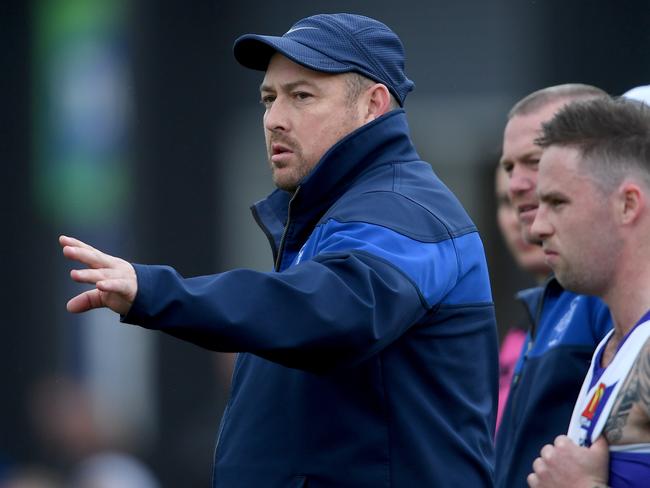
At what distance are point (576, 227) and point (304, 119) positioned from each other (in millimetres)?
830

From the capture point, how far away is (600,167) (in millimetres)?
2594

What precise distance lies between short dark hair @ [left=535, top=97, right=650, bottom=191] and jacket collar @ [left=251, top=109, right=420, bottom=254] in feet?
1.38

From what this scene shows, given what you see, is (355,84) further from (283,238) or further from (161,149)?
(161,149)

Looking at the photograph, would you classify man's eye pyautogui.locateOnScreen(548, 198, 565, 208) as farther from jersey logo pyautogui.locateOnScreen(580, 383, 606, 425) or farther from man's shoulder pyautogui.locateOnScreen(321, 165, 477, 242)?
jersey logo pyautogui.locateOnScreen(580, 383, 606, 425)

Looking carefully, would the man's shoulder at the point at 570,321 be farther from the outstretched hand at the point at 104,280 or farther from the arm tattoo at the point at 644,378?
the outstretched hand at the point at 104,280

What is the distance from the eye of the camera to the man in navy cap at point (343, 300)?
2473 millimetres

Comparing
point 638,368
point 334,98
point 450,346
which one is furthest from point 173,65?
point 638,368

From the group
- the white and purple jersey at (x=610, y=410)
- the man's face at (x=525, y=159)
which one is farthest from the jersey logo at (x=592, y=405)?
the man's face at (x=525, y=159)

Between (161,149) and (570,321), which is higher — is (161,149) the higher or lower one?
the higher one

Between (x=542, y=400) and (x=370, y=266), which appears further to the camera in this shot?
(x=542, y=400)

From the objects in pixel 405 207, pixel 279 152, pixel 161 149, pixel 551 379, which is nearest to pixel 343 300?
pixel 405 207

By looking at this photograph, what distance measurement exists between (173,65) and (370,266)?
180 inches

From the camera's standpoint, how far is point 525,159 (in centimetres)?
390

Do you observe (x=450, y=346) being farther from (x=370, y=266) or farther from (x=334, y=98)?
(x=334, y=98)
